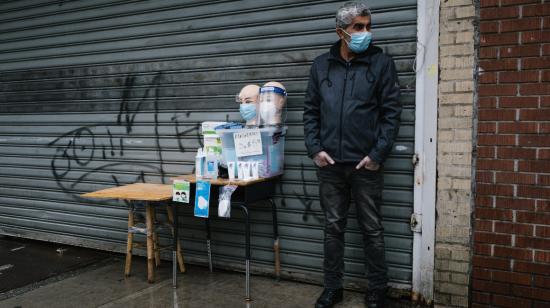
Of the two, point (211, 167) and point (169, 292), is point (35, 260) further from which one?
point (211, 167)

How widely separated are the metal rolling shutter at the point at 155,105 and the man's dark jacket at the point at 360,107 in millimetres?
402

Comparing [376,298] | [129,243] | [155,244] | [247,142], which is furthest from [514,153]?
[129,243]

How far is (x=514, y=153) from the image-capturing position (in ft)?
11.7

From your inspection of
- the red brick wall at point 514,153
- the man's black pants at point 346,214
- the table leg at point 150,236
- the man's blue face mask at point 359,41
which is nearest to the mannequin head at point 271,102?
the man's black pants at point 346,214

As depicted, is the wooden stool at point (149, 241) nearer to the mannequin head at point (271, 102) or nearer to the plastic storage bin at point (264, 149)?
the plastic storage bin at point (264, 149)

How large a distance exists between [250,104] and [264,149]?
0.46 meters

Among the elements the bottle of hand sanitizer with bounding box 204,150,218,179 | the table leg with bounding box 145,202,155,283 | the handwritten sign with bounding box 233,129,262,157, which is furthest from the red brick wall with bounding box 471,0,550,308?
the table leg with bounding box 145,202,155,283

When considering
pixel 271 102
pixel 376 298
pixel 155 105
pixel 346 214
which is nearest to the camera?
pixel 376 298

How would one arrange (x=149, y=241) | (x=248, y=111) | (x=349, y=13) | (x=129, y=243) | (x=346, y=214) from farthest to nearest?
1. (x=129, y=243)
2. (x=149, y=241)
3. (x=248, y=111)
4. (x=346, y=214)
5. (x=349, y=13)

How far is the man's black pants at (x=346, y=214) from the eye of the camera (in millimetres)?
3799

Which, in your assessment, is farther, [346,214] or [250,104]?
[250,104]

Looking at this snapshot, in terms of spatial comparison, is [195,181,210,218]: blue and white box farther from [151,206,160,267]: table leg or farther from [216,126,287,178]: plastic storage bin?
[151,206,160,267]: table leg

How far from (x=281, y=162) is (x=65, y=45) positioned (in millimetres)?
3474

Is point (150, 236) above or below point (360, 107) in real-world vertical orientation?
below
